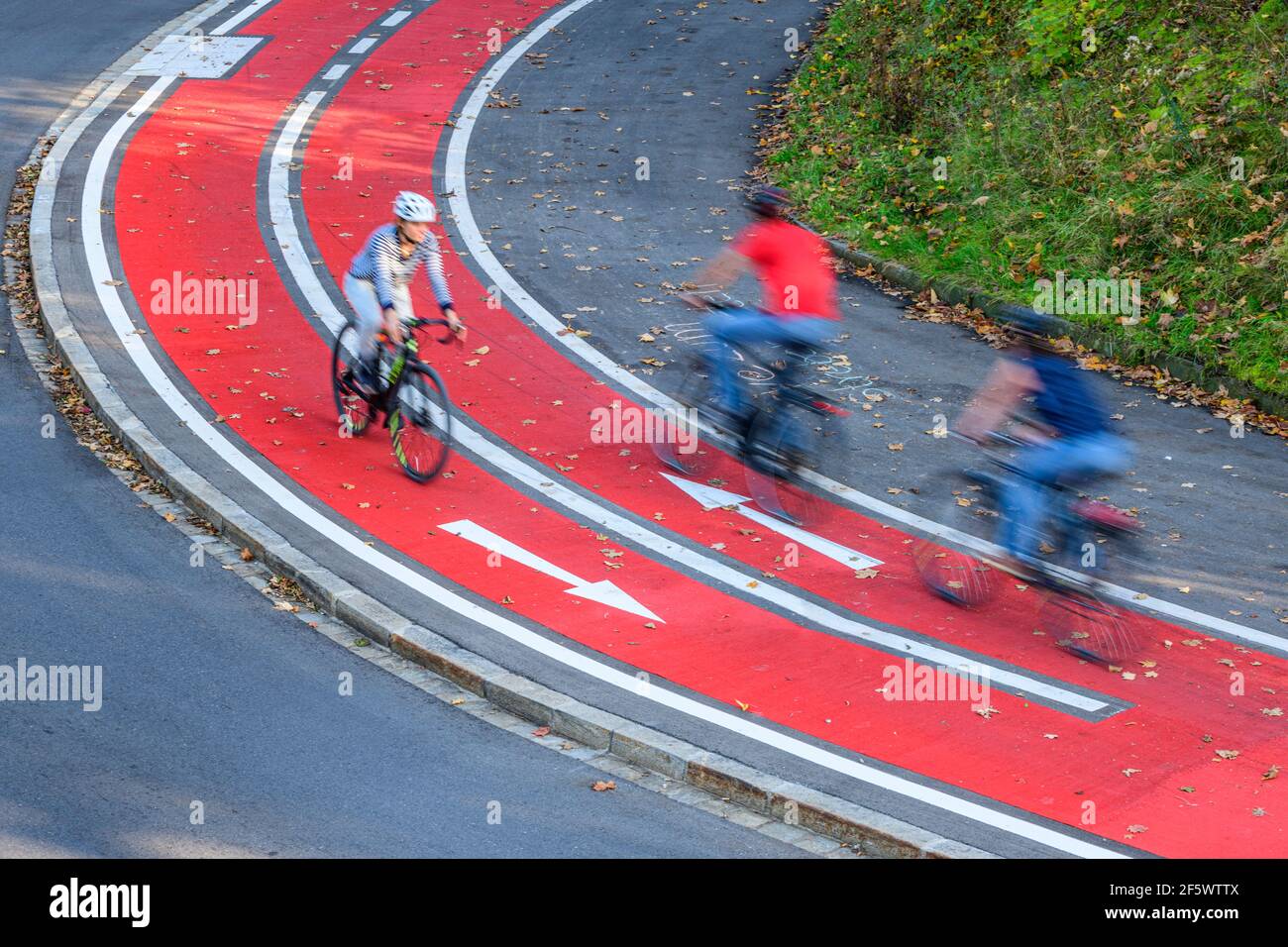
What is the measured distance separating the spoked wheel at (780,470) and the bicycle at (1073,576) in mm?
1640

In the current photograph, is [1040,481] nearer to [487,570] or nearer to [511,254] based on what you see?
[487,570]

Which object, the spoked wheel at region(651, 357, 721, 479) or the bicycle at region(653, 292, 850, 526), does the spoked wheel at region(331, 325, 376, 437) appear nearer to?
the spoked wheel at region(651, 357, 721, 479)

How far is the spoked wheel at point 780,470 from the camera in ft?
36.3

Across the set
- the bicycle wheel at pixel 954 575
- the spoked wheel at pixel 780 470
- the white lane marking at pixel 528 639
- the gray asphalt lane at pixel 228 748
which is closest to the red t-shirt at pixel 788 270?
the spoked wheel at pixel 780 470

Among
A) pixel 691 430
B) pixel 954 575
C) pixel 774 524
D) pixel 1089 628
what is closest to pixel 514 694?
pixel 774 524

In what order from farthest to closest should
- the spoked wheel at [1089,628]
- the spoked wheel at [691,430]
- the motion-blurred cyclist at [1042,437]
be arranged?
the spoked wheel at [691,430]
the spoked wheel at [1089,628]
the motion-blurred cyclist at [1042,437]

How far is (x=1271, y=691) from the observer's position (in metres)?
8.72

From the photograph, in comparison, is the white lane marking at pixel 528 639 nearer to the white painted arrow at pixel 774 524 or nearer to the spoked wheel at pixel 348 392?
the spoked wheel at pixel 348 392

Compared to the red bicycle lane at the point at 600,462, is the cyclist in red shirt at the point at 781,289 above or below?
above

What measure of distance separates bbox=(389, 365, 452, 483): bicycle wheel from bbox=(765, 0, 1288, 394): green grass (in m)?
7.10

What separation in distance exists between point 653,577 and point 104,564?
12.7 feet

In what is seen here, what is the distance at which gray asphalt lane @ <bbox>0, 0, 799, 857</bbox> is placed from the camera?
23.1ft

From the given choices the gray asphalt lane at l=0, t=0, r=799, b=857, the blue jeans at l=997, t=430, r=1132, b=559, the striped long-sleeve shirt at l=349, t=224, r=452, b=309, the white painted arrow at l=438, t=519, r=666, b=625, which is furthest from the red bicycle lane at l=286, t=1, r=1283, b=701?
the gray asphalt lane at l=0, t=0, r=799, b=857
